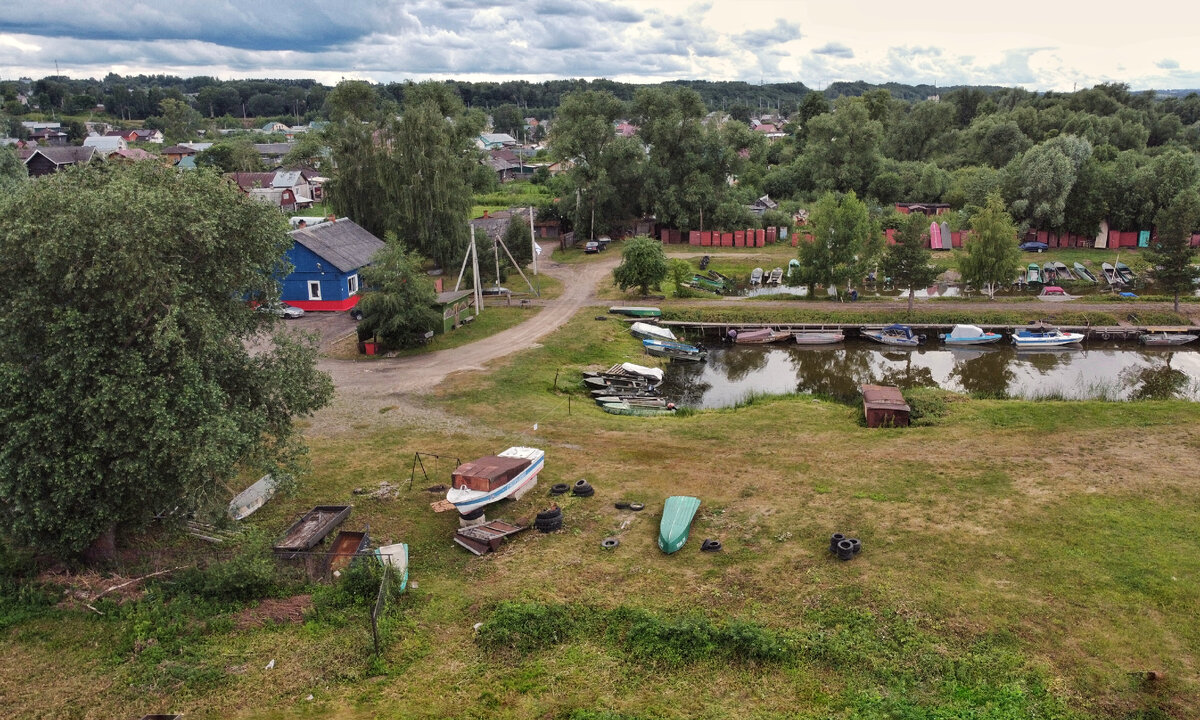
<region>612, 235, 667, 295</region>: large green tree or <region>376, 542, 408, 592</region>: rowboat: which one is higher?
<region>612, 235, 667, 295</region>: large green tree

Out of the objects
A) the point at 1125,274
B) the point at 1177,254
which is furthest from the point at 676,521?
the point at 1125,274

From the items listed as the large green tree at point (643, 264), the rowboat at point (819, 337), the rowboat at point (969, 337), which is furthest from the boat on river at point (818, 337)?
the large green tree at point (643, 264)

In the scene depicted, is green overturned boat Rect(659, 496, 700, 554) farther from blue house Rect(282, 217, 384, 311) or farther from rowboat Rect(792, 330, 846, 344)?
blue house Rect(282, 217, 384, 311)

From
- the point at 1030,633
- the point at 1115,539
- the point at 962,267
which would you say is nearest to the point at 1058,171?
the point at 962,267

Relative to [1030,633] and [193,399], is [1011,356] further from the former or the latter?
[193,399]

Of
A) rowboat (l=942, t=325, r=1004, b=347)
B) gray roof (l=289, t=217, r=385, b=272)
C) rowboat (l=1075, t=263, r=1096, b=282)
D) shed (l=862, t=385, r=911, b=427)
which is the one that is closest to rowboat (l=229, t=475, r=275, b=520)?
shed (l=862, t=385, r=911, b=427)
